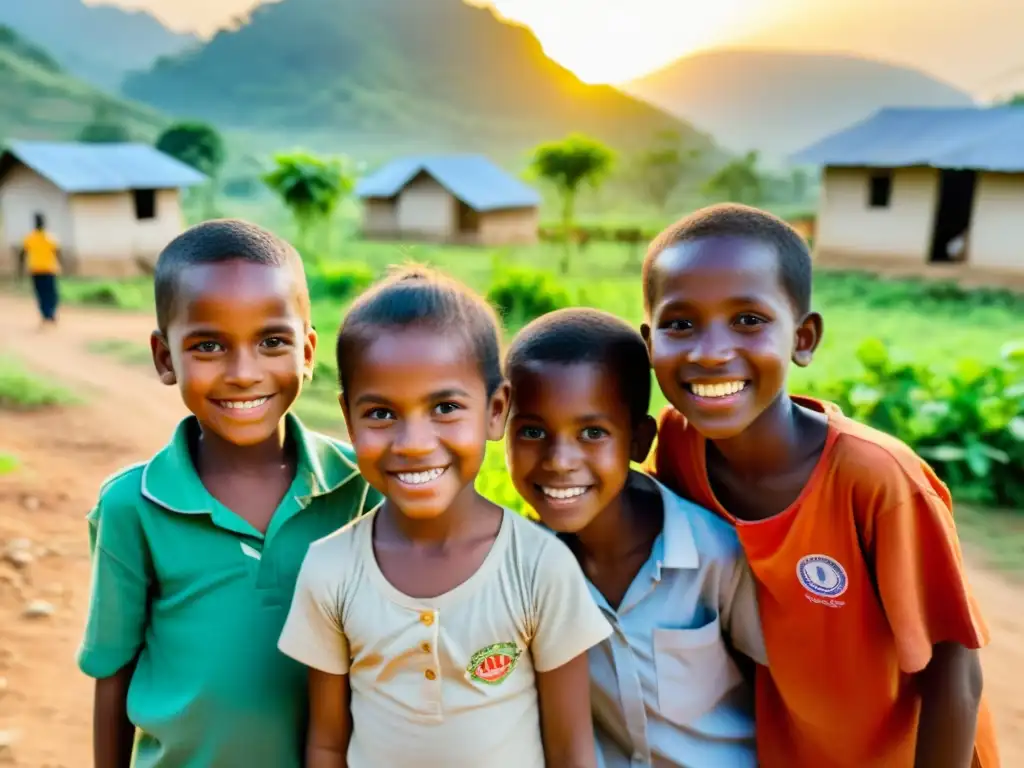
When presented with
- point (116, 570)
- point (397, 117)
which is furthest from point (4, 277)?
point (397, 117)

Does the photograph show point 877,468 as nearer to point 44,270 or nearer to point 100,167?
point 44,270

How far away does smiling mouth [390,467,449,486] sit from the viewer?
139 centimetres

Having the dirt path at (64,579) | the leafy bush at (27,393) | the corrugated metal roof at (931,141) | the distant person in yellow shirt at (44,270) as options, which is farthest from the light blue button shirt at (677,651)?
the corrugated metal roof at (931,141)

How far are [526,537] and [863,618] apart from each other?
0.65m

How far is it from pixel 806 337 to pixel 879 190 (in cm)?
1671

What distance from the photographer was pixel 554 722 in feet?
4.79

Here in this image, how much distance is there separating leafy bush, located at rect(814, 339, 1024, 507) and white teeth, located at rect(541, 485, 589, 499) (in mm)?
4593

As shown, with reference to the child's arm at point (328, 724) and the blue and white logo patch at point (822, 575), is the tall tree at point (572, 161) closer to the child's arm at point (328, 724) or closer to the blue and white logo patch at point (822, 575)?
Result: the blue and white logo patch at point (822, 575)

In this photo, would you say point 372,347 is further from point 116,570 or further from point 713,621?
point 713,621

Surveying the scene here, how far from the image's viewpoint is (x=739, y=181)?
31.0m

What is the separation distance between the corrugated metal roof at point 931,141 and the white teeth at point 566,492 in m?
15.4

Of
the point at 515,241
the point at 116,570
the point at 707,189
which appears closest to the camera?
the point at 116,570

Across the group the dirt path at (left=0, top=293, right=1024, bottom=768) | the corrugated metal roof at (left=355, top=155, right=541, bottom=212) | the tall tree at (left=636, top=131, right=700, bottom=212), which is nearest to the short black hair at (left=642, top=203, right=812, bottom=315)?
the dirt path at (left=0, top=293, right=1024, bottom=768)

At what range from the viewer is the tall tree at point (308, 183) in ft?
62.0
